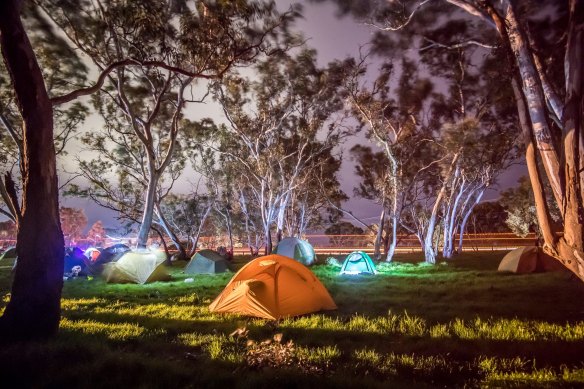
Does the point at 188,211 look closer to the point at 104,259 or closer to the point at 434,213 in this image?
the point at 104,259

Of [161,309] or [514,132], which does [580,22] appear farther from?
Answer: [514,132]

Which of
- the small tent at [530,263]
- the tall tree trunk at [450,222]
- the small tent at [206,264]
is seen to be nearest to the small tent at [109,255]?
the small tent at [206,264]

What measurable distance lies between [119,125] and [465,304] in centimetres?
2230

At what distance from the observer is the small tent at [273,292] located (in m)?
8.04

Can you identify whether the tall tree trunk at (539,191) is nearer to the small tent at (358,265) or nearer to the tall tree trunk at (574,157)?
the tall tree trunk at (574,157)

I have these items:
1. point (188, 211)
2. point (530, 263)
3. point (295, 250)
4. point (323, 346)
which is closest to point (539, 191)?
point (323, 346)

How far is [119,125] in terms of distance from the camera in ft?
76.7

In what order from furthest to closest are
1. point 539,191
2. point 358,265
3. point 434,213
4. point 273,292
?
point 434,213
point 358,265
point 273,292
point 539,191

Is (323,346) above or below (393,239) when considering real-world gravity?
below

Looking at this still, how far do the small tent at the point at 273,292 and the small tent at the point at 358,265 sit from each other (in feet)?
26.0

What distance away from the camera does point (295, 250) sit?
2028cm

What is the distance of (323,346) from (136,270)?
→ 11.2 m

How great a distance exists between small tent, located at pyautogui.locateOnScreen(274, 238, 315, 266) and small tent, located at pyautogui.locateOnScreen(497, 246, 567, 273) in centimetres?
964

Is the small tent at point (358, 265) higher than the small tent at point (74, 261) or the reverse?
the reverse
